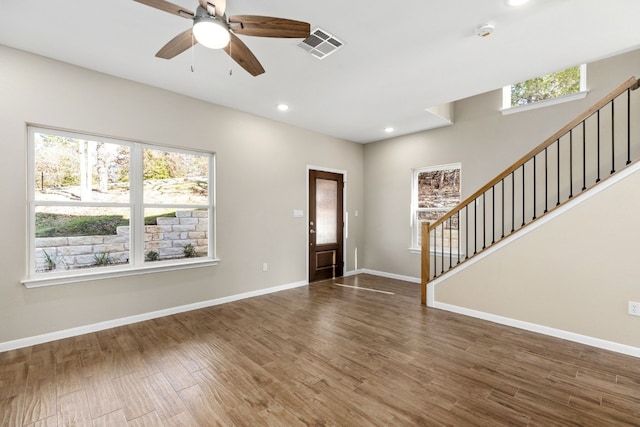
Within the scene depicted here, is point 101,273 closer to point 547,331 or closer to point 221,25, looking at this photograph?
point 221,25

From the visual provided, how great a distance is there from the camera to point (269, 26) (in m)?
1.96

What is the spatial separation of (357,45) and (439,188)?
134 inches

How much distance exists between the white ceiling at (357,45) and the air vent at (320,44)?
0.24 ft

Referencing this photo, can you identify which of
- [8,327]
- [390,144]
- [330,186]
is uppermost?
[390,144]

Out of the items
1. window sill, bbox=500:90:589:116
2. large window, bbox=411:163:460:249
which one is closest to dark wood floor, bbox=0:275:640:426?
large window, bbox=411:163:460:249

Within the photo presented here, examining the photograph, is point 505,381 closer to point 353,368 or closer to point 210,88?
point 353,368

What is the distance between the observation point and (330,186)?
5.77 m

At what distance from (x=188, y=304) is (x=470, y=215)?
452 cm

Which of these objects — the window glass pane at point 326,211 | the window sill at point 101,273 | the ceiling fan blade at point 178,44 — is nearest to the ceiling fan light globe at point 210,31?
the ceiling fan blade at point 178,44

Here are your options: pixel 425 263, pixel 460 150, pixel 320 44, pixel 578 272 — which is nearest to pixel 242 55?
pixel 320 44

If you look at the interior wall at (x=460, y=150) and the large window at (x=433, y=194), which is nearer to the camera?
the interior wall at (x=460, y=150)

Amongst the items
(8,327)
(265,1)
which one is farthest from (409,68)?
(8,327)

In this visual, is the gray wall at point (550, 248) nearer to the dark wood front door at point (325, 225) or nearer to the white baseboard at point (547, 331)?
the white baseboard at point (547, 331)

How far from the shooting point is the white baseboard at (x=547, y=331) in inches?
104
